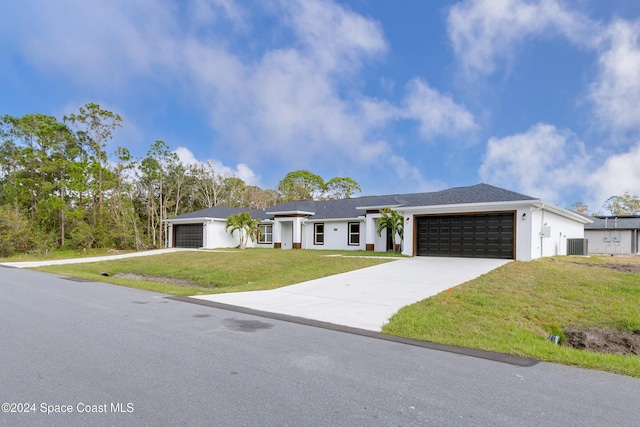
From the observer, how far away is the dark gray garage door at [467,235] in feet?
55.9

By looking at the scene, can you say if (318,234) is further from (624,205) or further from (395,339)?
(624,205)

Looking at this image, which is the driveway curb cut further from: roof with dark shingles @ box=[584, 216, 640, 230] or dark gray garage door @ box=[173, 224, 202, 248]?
roof with dark shingles @ box=[584, 216, 640, 230]

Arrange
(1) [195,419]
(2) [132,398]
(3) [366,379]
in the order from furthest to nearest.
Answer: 1. (3) [366,379]
2. (2) [132,398]
3. (1) [195,419]

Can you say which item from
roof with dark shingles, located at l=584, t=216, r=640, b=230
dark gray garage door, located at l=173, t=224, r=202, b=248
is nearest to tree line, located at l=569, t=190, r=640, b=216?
roof with dark shingles, located at l=584, t=216, r=640, b=230

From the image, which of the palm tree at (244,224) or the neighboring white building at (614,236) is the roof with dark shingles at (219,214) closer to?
the palm tree at (244,224)

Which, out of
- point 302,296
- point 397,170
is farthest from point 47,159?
point 302,296

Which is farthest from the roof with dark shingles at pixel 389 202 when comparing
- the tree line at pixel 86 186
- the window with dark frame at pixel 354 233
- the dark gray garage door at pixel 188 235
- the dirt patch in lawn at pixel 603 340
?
the dirt patch in lawn at pixel 603 340

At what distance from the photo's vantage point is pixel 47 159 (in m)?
36.6

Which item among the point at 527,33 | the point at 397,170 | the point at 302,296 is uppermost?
the point at 527,33

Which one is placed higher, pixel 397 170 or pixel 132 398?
pixel 397 170

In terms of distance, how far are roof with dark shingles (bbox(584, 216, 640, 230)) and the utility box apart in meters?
11.8

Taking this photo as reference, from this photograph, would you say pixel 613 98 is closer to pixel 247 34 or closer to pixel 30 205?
pixel 247 34

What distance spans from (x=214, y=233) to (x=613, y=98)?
28.6m

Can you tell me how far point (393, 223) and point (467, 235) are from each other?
5121 mm
